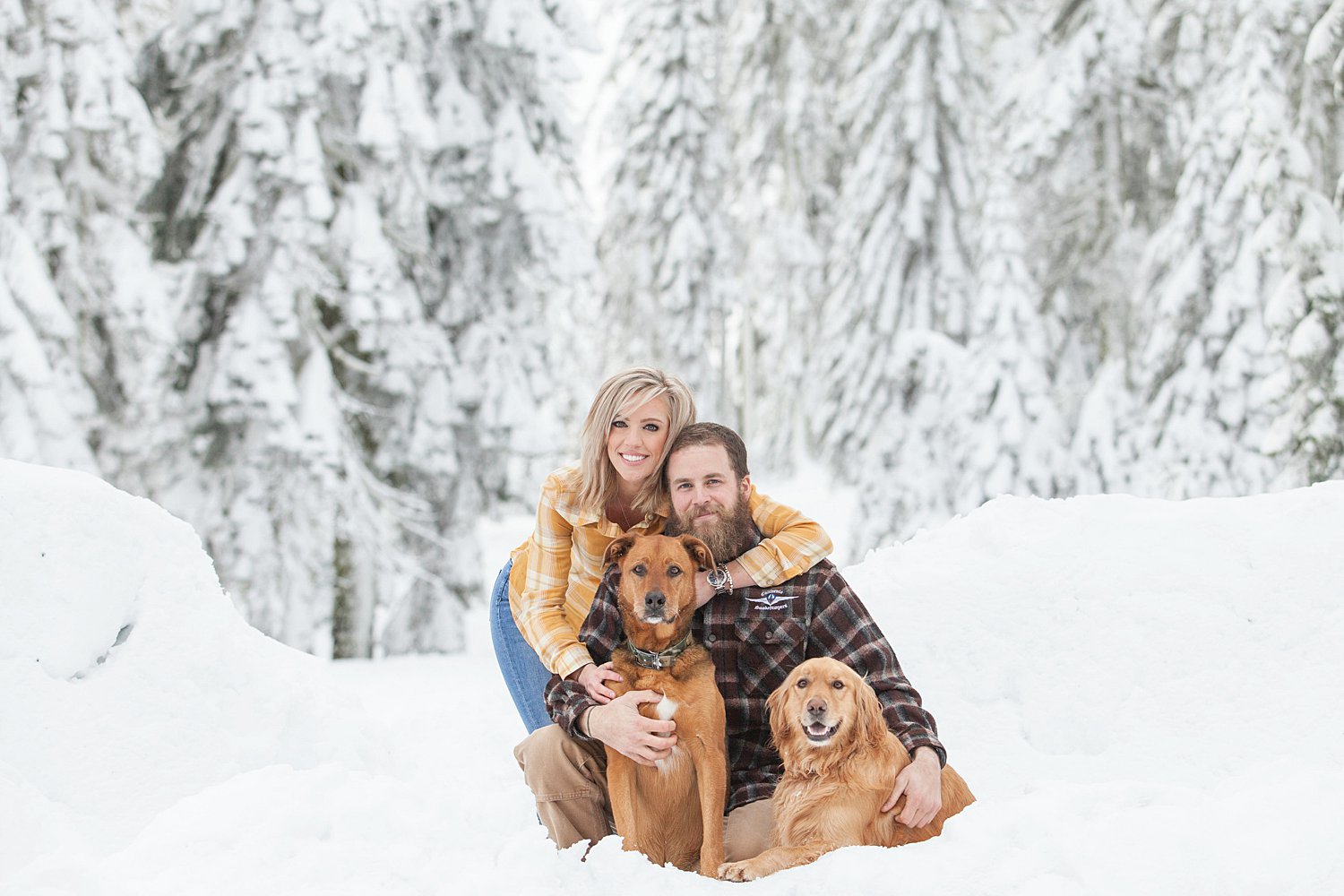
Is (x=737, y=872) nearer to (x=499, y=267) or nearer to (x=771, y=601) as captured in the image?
(x=771, y=601)

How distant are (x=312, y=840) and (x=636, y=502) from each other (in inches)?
57.6

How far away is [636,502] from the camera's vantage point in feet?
12.3

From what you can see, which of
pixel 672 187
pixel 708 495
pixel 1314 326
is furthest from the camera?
pixel 672 187

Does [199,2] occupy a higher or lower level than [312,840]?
higher

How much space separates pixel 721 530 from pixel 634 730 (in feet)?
2.39

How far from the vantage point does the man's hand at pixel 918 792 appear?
3061 millimetres

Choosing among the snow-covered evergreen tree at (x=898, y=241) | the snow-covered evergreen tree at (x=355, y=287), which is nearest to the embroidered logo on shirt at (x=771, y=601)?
the snow-covered evergreen tree at (x=355, y=287)

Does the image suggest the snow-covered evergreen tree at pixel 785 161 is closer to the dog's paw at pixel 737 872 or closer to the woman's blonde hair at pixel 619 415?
the woman's blonde hair at pixel 619 415

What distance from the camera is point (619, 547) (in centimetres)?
338

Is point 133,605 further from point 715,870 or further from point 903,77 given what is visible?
point 903,77

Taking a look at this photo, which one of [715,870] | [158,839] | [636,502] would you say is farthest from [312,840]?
[636,502]

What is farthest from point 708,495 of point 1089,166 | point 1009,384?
point 1089,166

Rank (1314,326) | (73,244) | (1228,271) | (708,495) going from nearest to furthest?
(708,495) → (1314,326) → (73,244) → (1228,271)

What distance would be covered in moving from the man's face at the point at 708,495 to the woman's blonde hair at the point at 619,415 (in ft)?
0.71
